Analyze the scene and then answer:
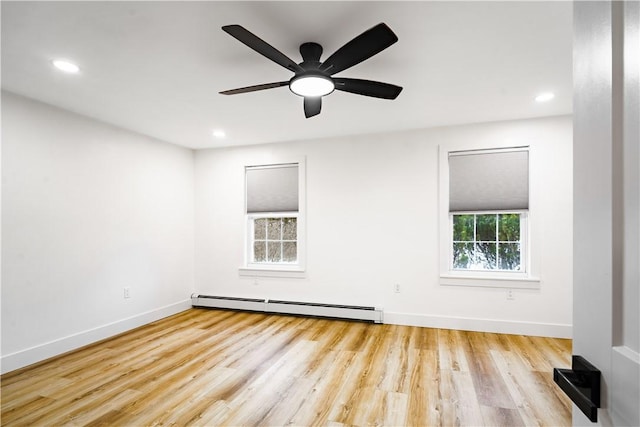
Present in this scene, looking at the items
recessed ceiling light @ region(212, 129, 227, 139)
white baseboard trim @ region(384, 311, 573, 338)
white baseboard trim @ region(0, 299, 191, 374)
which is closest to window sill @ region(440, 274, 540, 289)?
white baseboard trim @ region(384, 311, 573, 338)

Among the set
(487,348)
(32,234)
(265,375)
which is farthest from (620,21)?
(32,234)

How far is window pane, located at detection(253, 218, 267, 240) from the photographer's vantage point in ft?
17.2

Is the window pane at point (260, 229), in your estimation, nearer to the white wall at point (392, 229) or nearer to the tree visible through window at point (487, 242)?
the white wall at point (392, 229)

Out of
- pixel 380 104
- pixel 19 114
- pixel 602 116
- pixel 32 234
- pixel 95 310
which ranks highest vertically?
pixel 380 104

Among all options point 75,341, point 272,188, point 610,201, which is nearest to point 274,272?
point 272,188

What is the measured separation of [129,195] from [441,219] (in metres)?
3.97

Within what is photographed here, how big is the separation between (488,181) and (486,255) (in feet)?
3.03

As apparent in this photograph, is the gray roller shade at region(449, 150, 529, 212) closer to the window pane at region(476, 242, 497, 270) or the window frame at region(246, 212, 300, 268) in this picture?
the window pane at region(476, 242, 497, 270)

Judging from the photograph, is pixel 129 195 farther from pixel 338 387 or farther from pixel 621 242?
pixel 621 242

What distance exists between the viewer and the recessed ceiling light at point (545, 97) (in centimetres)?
324

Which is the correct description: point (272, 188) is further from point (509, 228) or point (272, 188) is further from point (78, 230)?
point (509, 228)

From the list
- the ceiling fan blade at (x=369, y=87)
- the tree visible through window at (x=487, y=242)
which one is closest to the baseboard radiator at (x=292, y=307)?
the tree visible through window at (x=487, y=242)

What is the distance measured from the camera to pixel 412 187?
4.39 meters

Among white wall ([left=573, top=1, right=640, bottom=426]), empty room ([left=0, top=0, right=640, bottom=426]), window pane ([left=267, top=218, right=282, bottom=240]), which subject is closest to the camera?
white wall ([left=573, top=1, right=640, bottom=426])
